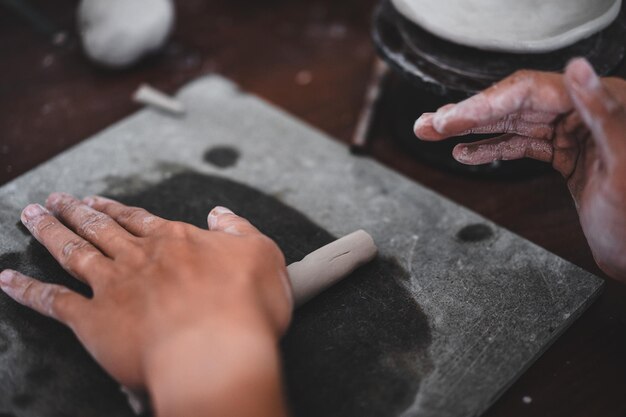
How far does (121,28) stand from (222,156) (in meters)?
0.58

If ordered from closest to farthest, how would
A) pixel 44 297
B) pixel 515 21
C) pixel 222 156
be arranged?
pixel 44 297 < pixel 515 21 < pixel 222 156

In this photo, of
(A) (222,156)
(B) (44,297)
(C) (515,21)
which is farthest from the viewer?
(A) (222,156)

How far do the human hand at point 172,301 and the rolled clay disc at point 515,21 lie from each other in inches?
25.0

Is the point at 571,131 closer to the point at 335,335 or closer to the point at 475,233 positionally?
the point at 475,233

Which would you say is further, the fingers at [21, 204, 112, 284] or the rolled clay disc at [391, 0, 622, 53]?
the rolled clay disc at [391, 0, 622, 53]

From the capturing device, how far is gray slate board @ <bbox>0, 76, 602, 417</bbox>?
1009 millimetres

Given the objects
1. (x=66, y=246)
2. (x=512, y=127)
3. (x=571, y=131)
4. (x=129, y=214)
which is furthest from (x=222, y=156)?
(x=571, y=131)

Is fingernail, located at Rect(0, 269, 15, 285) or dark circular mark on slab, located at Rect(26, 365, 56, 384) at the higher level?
fingernail, located at Rect(0, 269, 15, 285)

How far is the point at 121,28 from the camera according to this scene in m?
1.75

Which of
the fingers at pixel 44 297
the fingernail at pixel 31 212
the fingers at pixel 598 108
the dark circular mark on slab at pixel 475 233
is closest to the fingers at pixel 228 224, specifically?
the fingers at pixel 44 297

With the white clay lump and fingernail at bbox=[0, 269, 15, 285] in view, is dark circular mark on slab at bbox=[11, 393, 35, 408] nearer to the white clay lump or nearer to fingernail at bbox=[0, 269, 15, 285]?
fingernail at bbox=[0, 269, 15, 285]

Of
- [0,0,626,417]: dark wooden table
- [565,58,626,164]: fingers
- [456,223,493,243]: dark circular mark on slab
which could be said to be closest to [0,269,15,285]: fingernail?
[0,0,626,417]: dark wooden table

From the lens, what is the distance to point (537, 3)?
129cm

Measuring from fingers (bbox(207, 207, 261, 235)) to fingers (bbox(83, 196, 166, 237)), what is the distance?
10 cm
